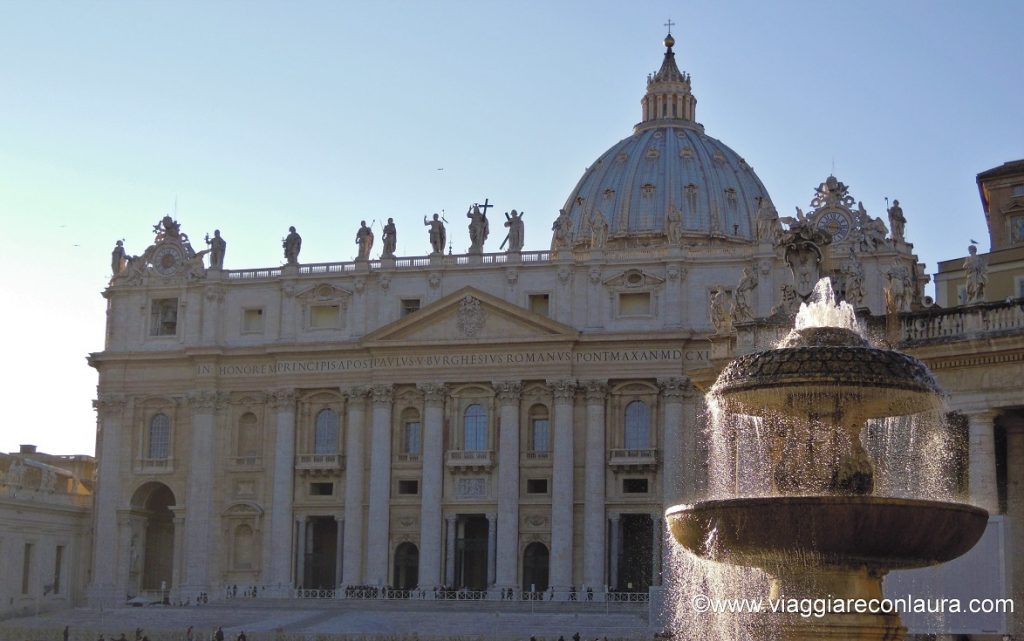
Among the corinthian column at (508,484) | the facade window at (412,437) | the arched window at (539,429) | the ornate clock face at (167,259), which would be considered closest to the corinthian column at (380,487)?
the facade window at (412,437)

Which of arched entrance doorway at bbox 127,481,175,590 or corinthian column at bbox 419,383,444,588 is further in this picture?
arched entrance doorway at bbox 127,481,175,590

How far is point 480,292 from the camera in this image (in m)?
78.3

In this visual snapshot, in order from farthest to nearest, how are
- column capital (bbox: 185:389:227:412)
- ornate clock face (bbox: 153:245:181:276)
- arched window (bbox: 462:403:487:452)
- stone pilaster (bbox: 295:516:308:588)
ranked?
1. ornate clock face (bbox: 153:245:181:276)
2. column capital (bbox: 185:389:227:412)
3. stone pilaster (bbox: 295:516:308:588)
4. arched window (bbox: 462:403:487:452)

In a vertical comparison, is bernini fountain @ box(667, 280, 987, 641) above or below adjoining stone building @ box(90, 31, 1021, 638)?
below

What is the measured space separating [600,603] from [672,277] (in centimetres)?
1618

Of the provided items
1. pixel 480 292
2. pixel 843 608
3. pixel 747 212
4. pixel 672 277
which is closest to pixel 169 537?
pixel 480 292

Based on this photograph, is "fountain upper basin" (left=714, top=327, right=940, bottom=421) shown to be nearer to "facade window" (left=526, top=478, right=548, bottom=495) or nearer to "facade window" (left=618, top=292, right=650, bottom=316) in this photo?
"facade window" (left=618, top=292, right=650, bottom=316)

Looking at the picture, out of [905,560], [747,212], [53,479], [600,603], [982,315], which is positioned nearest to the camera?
[905,560]

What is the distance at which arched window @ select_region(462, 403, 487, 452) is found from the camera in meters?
79.2

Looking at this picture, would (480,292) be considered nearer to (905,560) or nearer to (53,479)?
(53,479)

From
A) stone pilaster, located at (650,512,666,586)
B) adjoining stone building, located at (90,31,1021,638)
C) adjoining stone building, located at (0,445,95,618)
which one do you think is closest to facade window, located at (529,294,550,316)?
adjoining stone building, located at (90,31,1021,638)

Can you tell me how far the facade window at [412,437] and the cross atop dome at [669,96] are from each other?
5677 centimetres

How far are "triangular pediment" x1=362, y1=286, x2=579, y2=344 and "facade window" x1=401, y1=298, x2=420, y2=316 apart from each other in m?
1.73

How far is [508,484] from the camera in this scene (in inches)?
3046
